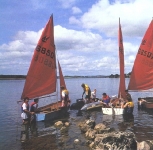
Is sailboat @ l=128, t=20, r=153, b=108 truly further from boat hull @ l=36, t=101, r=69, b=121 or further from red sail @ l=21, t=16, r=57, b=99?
red sail @ l=21, t=16, r=57, b=99

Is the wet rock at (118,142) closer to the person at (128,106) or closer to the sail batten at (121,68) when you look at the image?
the person at (128,106)

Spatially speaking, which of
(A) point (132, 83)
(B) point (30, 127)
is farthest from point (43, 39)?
(A) point (132, 83)

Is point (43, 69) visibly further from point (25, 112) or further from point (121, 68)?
point (121, 68)

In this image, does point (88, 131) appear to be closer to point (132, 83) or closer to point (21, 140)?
point (21, 140)

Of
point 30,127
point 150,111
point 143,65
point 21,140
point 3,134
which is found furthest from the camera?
point 143,65

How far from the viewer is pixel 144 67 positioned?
1259 inches

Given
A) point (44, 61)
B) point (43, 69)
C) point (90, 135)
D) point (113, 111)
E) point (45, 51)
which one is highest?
point (45, 51)

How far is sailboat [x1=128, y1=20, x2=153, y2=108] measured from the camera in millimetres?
31562

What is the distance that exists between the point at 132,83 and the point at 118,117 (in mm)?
8570

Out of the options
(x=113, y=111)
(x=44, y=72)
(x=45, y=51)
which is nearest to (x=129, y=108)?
(x=113, y=111)

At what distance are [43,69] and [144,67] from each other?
14.1 meters

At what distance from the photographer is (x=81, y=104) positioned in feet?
111

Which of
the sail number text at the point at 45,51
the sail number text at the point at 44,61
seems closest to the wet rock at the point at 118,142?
the sail number text at the point at 44,61

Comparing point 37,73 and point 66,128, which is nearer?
point 66,128
